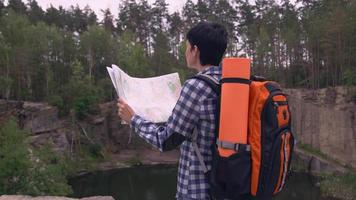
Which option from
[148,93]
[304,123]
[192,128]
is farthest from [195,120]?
[304,123]

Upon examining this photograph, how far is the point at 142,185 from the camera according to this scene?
22.4m

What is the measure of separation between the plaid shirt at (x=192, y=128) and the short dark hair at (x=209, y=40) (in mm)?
61

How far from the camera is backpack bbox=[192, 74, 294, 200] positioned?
1613 millimetres

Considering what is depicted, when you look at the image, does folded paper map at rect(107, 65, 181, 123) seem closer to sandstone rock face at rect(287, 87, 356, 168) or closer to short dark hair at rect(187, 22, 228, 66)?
short dark hair at rect(187, 22, 228, 66)

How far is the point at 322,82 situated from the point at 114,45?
13.4m

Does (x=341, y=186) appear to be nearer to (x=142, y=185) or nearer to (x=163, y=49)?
(x=142, y=185)

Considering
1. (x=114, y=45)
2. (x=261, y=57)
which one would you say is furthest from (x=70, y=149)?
(x=261, y=57)

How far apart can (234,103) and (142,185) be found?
836 inches

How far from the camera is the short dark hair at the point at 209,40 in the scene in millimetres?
1827

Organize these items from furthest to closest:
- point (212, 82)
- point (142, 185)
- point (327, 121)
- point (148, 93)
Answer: point (327, 121)
point (142, 185)
point (148, 93)
point (212, 82)

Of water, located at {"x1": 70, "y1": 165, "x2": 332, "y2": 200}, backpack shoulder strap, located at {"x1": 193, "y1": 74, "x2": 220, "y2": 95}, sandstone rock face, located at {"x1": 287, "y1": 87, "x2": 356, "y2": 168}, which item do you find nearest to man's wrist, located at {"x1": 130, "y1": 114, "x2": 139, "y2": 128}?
backpack shoulder strap, located at {"x1": 193, "y1": 74, "x2": 220, "y2": 95}

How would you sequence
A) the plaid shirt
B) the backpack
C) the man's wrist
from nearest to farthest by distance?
the backpack
the plaid shirt
the man's wrist

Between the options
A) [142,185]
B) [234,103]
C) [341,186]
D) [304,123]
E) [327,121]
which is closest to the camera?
[234,103]

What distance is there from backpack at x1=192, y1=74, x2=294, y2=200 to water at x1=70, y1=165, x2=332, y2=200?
17.7 m
